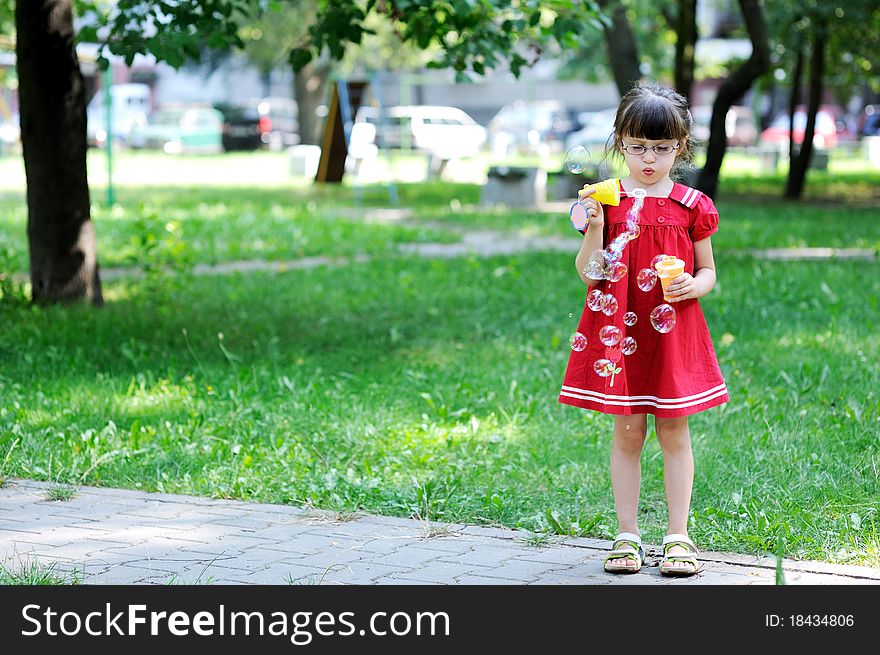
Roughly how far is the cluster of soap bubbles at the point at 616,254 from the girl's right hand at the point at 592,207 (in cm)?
8

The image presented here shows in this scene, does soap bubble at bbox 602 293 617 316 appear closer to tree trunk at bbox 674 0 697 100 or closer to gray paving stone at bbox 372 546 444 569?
gray paving stone at bbox 372 546 444 569

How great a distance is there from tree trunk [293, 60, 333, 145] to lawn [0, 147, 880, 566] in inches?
1127

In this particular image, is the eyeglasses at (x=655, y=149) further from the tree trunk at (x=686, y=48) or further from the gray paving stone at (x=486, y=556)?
the tree trunk at (x=686, y=48)

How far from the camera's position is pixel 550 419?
251 inches

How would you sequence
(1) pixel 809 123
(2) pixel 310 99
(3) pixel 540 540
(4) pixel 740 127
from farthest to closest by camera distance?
(4) pixel 740 127 < (2) pixel 310 99 < (1) pixel 809 123 < (3) pixel 540 540

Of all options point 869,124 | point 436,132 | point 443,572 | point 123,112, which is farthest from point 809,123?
point 123,112

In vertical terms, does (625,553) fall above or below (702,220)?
below

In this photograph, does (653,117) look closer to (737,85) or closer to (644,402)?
(644,402)

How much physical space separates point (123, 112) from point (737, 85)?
40.4 meters

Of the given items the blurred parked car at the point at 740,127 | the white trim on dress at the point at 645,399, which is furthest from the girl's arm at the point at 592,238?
the blurred parked car at the point at 740,127

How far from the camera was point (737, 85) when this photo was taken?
16547mm

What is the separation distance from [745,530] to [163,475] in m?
2.47

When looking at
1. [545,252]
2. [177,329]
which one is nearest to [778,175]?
[545,252]

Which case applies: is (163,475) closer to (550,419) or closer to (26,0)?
(550,419)
